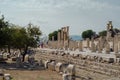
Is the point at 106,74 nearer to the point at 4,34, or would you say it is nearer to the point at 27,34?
the point at 4,34

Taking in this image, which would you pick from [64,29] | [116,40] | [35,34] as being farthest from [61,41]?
[35,34]

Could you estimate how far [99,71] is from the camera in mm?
29953

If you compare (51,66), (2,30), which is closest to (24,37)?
(2,30)

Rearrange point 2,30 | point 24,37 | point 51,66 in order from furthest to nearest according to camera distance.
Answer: point 24,37 → point 2,30 → point 51,66

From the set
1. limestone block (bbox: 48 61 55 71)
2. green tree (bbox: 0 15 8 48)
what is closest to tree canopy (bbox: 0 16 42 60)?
green tree (bbox: 0 15 8 48)

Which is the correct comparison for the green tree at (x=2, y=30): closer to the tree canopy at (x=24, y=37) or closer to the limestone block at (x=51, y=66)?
the tree canopy at (x=24, y=37)

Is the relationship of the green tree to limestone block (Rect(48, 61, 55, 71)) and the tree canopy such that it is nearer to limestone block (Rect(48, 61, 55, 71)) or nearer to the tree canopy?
the tree canopy

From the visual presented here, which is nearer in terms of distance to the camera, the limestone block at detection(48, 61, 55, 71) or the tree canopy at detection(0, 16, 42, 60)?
the limestone block at detection(48, 61, 55, 71)

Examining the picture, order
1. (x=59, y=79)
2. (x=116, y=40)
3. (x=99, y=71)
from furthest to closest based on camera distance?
1. (x=116, y=40)
2. (x=99, y=71)
3. (x=59, y=79)

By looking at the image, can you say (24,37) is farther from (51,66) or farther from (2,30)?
(51,66)

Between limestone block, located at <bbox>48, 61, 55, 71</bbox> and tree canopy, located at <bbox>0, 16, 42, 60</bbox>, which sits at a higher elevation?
tree canopy, located at <bbox>0, 16, 42, 60</bbox>

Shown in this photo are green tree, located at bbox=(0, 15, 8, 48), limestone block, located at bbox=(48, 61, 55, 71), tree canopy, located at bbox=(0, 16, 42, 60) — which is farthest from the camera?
tree canopy, located at bbox=(0, 16, 42, 60)

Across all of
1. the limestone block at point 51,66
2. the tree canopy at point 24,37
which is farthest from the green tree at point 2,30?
the limestone block at point 51,66

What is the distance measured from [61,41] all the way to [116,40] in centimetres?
3525
